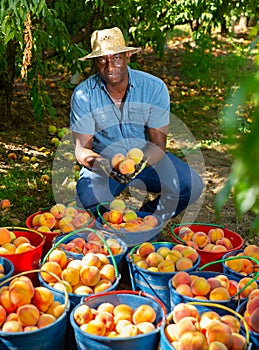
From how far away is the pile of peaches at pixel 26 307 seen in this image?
6.89 ft

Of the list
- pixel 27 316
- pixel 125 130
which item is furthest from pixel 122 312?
pixel 125 130

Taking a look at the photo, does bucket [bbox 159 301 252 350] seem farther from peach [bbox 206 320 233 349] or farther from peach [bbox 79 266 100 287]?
peach [bbox 79 266 100 287]

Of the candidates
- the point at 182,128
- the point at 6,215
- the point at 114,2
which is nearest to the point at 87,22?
the point at 114,2

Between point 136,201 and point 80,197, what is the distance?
32.7 inches

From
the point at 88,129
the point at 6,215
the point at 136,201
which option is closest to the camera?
the point at 88,129

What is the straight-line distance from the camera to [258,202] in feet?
3.49

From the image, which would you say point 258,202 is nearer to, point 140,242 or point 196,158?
point 140,242

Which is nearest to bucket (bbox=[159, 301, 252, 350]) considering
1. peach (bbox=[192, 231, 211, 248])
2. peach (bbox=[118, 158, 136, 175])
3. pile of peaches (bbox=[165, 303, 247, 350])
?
pile of peaches (bbox=[165, 303, 247, 350])

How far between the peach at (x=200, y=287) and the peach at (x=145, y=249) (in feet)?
1.49

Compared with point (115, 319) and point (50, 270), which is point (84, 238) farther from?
point (115, 319)

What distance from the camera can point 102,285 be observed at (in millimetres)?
2414

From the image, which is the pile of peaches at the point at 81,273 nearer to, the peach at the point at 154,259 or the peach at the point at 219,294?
the peach at the point at 154,259

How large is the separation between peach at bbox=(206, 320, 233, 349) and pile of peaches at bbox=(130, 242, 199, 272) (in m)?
0.57

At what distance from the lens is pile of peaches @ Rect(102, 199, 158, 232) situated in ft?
9.84
